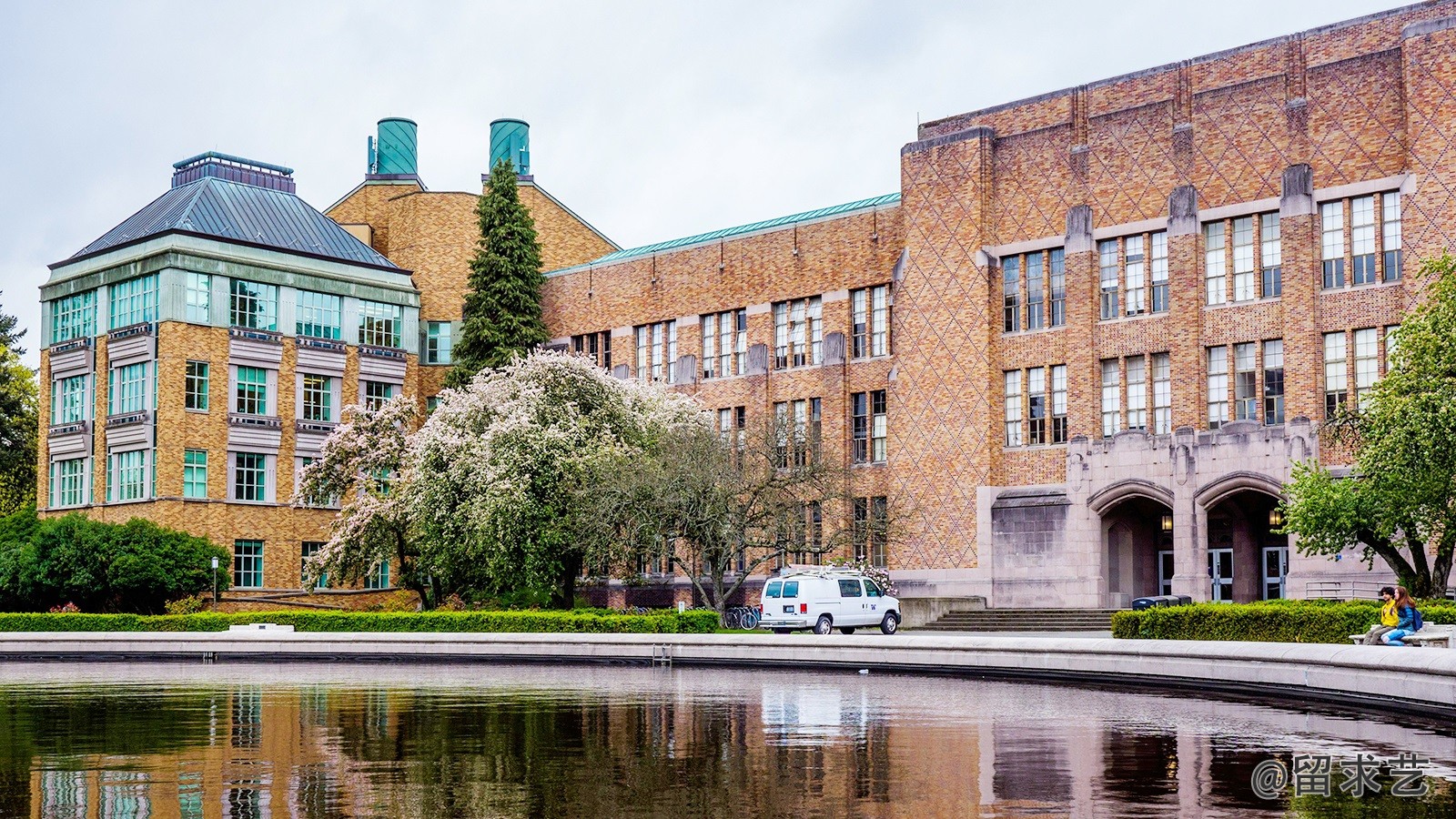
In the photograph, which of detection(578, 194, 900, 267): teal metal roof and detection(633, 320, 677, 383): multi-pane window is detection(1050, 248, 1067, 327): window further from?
detection(633, 320, 677, 383): multi-pane window

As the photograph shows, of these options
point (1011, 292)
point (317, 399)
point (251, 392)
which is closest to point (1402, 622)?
point (1011, 292)

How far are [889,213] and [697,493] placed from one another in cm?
1482

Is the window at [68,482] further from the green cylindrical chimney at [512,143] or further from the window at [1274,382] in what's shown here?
the window at [1274,382]

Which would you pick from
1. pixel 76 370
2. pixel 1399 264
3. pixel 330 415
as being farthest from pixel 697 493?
pixel 76 370

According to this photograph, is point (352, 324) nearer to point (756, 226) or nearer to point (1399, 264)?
point (756, 226)

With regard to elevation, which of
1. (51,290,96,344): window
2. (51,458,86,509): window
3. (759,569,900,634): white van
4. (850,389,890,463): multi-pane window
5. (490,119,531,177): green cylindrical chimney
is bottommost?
(759,569,900,634): white van

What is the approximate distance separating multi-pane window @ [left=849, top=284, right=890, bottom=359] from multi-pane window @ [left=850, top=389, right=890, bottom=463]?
1.49m

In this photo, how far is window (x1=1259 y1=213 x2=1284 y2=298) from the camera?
150 feet

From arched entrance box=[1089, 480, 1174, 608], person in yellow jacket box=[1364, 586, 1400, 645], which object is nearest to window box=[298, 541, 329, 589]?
arched entrance box=[1089, 480, 1174, 608]

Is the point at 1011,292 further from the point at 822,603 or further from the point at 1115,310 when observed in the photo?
the point at 822,603

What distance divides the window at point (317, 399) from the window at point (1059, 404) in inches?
1167

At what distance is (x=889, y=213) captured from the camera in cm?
5459

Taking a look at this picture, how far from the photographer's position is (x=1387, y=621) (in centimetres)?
2459

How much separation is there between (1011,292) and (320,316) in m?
28.4
